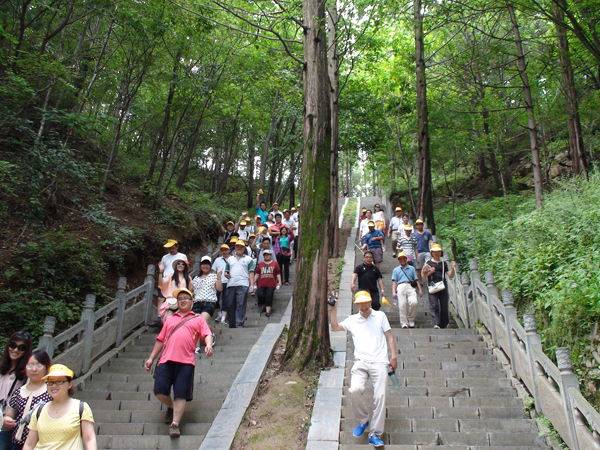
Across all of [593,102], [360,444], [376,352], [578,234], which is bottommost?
[360,444]

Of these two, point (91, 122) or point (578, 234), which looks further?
point (91, 122)

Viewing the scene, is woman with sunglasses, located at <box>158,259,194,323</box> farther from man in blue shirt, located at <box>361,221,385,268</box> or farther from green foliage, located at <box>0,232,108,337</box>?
man in blue shirt, located at <box>361,221,385,268</box>

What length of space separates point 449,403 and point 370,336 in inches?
66.7

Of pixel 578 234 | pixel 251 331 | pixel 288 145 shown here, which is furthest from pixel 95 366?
pixel 288 145

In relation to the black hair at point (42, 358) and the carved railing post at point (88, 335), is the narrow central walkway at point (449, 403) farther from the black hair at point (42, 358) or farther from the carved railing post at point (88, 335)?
the carved railing post at point (88, 335)

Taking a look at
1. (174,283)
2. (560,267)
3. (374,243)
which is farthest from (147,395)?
(374,243)

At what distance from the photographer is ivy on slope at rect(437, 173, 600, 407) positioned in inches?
232

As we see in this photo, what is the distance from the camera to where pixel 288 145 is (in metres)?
23.9

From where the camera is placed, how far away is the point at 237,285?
934 cm

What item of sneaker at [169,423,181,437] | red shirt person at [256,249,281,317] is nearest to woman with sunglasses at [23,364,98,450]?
sneaker at [169,423,181,437]

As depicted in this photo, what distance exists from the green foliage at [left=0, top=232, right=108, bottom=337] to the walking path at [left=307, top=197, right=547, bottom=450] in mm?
5339

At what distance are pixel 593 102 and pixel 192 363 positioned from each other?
12490mm

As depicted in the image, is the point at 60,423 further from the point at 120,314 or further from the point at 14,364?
the point at 120,314

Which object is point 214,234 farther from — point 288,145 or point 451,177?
point 451,177
